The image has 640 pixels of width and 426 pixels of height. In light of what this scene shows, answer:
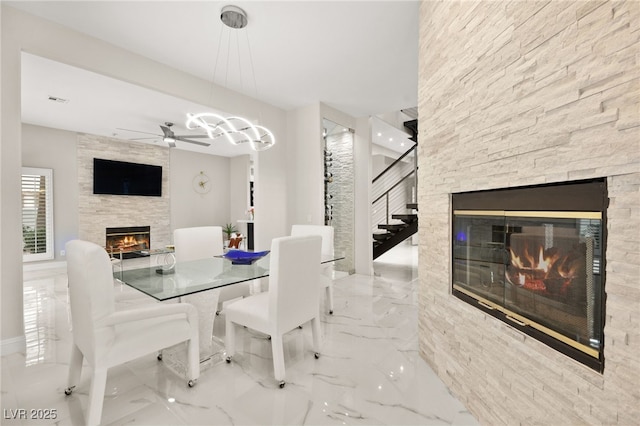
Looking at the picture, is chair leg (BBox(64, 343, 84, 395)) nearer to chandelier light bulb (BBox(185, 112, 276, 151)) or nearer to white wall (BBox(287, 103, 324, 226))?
chandelier light bulb (BBox(185, 112, 276, 151))

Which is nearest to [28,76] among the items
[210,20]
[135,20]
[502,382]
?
[135,20]

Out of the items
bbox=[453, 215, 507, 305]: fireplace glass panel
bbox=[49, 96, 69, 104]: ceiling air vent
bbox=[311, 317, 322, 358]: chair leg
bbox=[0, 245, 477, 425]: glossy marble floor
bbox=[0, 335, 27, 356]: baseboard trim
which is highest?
bbox=[49, 96, 69, 104]: ceiling air vent

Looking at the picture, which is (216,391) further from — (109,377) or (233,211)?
(233,211)

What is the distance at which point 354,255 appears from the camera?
16.3 feet

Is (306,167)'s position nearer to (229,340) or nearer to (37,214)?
(229,340)

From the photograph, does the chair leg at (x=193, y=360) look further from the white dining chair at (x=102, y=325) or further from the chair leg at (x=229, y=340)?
the chair leg at (x=229, y=340)

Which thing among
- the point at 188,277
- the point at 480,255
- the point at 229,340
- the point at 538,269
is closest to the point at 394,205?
the point at 480,255

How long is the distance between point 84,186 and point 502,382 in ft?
23.7

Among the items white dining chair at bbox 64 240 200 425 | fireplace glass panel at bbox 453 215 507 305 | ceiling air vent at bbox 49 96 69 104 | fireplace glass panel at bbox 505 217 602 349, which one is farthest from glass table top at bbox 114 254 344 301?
ceiling air vent at bbox 49 96 69 104

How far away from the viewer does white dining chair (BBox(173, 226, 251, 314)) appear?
288cm

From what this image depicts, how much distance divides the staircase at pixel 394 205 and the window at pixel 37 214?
603 cm

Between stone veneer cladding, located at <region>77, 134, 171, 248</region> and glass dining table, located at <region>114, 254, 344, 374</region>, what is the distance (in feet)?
15.9

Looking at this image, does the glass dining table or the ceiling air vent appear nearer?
the glass dining table

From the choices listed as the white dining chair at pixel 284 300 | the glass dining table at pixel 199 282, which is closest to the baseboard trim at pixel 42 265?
the glass dining table at pixel 199 282
